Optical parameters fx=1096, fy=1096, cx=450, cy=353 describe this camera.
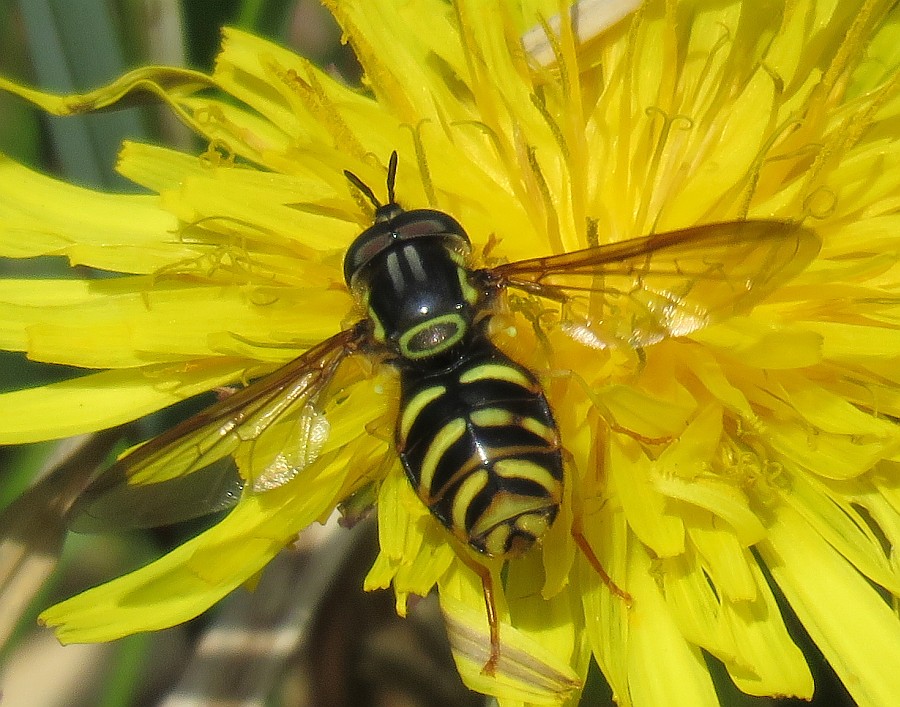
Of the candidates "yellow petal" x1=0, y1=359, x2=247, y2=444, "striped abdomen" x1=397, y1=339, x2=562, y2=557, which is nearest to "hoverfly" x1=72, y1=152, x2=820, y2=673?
"striped abdomen" x1=397, y1=339, x2=562, y2=557

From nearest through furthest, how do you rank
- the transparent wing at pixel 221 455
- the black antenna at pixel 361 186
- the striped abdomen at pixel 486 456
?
the striped abdomen at pixel 486 456
the transparent wing at pixel 221 455
the black antenna at pixel 361 186

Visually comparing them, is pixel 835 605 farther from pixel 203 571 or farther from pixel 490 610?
pixel 203 571

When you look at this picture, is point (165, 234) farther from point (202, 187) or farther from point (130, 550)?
point (130, 550)

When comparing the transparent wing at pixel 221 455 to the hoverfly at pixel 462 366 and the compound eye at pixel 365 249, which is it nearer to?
the hoverfly at pixel 462 366

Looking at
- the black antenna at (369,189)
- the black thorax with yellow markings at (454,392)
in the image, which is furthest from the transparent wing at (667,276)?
the black antenna at (369,189)

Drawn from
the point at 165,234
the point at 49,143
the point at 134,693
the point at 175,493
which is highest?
the point at 49,143

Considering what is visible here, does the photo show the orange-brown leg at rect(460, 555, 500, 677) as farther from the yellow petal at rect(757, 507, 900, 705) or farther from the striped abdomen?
the yellow petal at rect(757, 507, 900, 705)

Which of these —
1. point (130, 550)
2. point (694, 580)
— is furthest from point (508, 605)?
point (130, 550)
